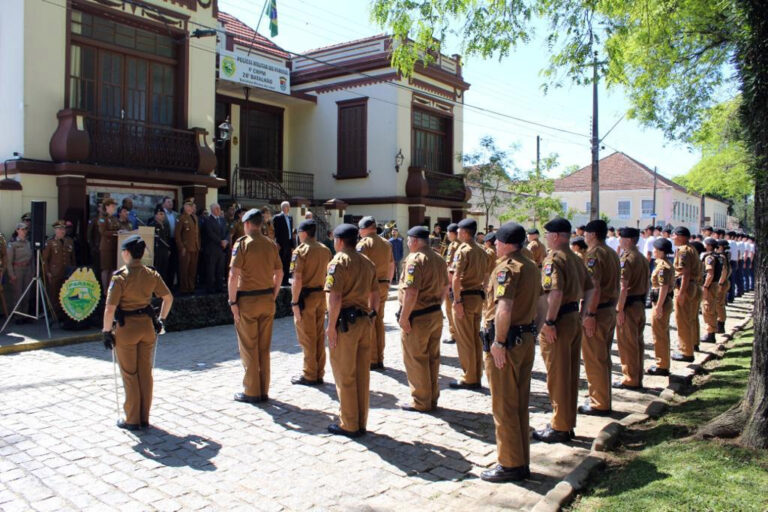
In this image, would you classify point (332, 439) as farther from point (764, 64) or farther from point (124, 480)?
point (764, 64)

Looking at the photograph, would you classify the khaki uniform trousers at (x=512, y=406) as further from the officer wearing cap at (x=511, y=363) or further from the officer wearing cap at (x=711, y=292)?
the officer wearing cap at (x=711, y=292)

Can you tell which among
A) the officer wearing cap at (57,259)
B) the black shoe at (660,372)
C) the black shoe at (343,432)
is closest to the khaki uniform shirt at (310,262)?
the black shoe at (343,432)

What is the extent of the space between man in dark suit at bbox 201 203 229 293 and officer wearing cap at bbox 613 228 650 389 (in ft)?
27.3

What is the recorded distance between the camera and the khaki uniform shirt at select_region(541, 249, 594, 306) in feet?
19.2

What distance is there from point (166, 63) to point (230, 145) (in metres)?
5.32

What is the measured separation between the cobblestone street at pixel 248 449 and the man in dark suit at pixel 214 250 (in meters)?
4.68

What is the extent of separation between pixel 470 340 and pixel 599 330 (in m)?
1.58

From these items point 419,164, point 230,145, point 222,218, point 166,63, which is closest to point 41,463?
point 222,218

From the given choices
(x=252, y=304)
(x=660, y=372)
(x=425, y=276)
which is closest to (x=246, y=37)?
(x=252, y=304)

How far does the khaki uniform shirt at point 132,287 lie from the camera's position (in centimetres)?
580

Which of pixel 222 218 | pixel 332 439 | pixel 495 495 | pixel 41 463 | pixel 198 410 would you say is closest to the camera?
pixel 495 495

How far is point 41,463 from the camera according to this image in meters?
5.02

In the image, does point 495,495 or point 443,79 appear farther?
point 443,79

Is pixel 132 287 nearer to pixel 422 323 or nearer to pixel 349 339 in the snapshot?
pixel 349 339
